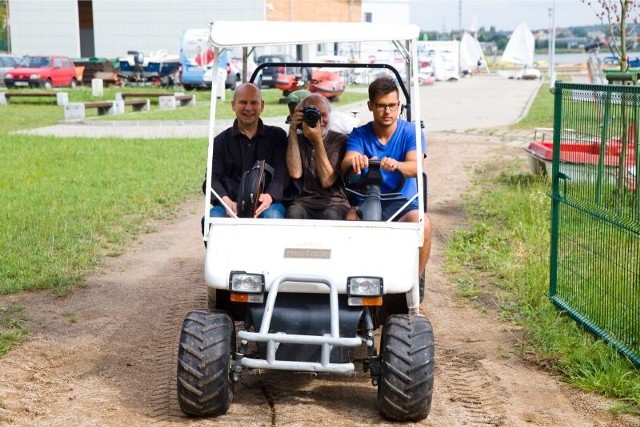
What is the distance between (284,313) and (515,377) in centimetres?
159

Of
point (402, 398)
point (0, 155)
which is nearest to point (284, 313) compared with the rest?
point (402, 398)

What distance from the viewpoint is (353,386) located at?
596 cm

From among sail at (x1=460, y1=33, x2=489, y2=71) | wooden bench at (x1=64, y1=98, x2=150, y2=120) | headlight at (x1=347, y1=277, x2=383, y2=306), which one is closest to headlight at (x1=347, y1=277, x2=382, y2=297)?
headlight at (x1=347, y1=277, x2=383, y2=306)

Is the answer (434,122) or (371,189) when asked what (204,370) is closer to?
(371,189)

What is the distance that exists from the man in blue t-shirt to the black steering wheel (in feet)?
0.10

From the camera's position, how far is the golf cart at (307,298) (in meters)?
5.20

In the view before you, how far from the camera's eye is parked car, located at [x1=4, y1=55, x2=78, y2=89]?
40.3m

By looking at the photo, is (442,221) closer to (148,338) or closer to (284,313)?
(148,338)

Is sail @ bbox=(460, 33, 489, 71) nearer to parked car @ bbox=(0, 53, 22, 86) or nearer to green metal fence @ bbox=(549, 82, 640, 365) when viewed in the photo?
parked car @ bbox=(0, 53, 22, 86)

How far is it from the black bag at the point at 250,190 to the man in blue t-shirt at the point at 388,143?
50cm

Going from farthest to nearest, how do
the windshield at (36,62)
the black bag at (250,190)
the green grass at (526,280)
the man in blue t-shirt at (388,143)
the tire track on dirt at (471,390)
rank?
the windshield at (36,62)
the man in blue t-shirt at (388,143)
the black bag at (250,190)
the green grass at (526,280)
the tire track on dirt at (471,390)

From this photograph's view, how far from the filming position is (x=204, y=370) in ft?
17.1

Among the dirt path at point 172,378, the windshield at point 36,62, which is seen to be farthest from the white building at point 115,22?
the dirt path at point 172,378

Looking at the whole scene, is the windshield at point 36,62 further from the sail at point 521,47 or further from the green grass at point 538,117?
the sail at point 521,47
